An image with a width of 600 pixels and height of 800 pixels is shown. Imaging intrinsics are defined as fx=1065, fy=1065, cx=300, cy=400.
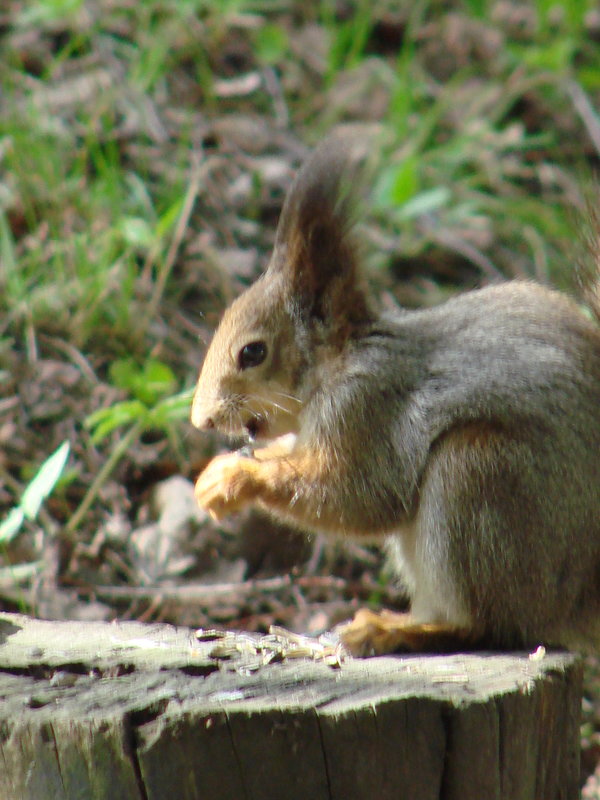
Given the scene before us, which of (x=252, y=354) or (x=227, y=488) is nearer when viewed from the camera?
(x=227, y=488)

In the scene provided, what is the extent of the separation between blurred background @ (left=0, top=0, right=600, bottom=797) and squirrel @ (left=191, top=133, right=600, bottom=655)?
0.68 ft

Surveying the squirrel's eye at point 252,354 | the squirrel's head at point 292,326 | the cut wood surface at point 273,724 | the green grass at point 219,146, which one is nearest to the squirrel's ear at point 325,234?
the squirrel's head at point 292,326

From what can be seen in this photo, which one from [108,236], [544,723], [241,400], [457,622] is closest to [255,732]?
[544,723]

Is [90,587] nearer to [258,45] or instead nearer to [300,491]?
[300,491]

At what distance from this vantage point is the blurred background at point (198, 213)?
2.92 metres

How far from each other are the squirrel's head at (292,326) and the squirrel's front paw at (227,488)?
4.2 inches

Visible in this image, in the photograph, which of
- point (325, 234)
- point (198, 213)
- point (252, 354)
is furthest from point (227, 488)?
point (198, 213)

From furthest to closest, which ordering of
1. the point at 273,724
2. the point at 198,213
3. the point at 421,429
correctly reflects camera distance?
the point at 198,213, the point at 421,429, the point at 273,724

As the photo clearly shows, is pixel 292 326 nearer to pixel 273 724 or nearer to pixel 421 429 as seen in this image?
pixel 421 429

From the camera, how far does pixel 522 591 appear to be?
5.95 feet

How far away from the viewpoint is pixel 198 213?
3838 millimetres

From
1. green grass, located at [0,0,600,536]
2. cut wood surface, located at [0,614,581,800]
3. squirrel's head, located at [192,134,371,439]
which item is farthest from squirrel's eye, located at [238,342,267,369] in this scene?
green grass, located at [0,0,600,536]

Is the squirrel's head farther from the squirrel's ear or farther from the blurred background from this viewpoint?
the blurred background

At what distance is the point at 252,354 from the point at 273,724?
0.91 m
